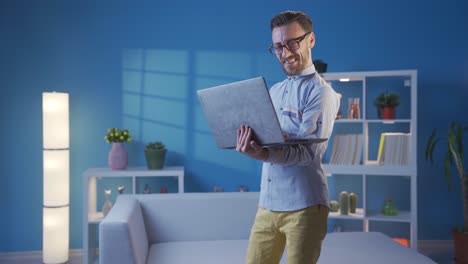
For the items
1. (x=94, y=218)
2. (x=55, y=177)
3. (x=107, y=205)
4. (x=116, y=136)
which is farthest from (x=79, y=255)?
(x=116, y=136)

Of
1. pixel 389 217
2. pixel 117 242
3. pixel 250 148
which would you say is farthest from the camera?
pixel 389 217

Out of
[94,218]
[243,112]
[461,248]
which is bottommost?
[461,248]

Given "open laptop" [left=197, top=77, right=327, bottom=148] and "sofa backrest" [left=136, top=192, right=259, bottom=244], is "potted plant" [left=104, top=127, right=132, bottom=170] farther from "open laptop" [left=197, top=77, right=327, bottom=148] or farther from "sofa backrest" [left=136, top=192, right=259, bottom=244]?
A: "open laptop" [left=197, top=77, right=327, bottom=148]

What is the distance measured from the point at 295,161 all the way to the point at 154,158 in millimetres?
2596

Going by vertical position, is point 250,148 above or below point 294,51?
below

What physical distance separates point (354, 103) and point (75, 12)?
8.86 ft

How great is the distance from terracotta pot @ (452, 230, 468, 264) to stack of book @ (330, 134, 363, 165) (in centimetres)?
104

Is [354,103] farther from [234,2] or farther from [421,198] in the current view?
[234,2]

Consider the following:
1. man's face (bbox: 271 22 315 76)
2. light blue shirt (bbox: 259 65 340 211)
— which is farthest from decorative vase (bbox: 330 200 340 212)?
man's face (bbox: 271 22 315 76)

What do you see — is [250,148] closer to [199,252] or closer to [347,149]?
[199,252]

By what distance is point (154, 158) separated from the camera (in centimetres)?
394

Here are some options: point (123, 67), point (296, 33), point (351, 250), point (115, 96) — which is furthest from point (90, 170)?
point (296, 33)

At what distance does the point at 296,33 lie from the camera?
5.19ft

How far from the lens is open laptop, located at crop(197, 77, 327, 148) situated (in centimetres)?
144
